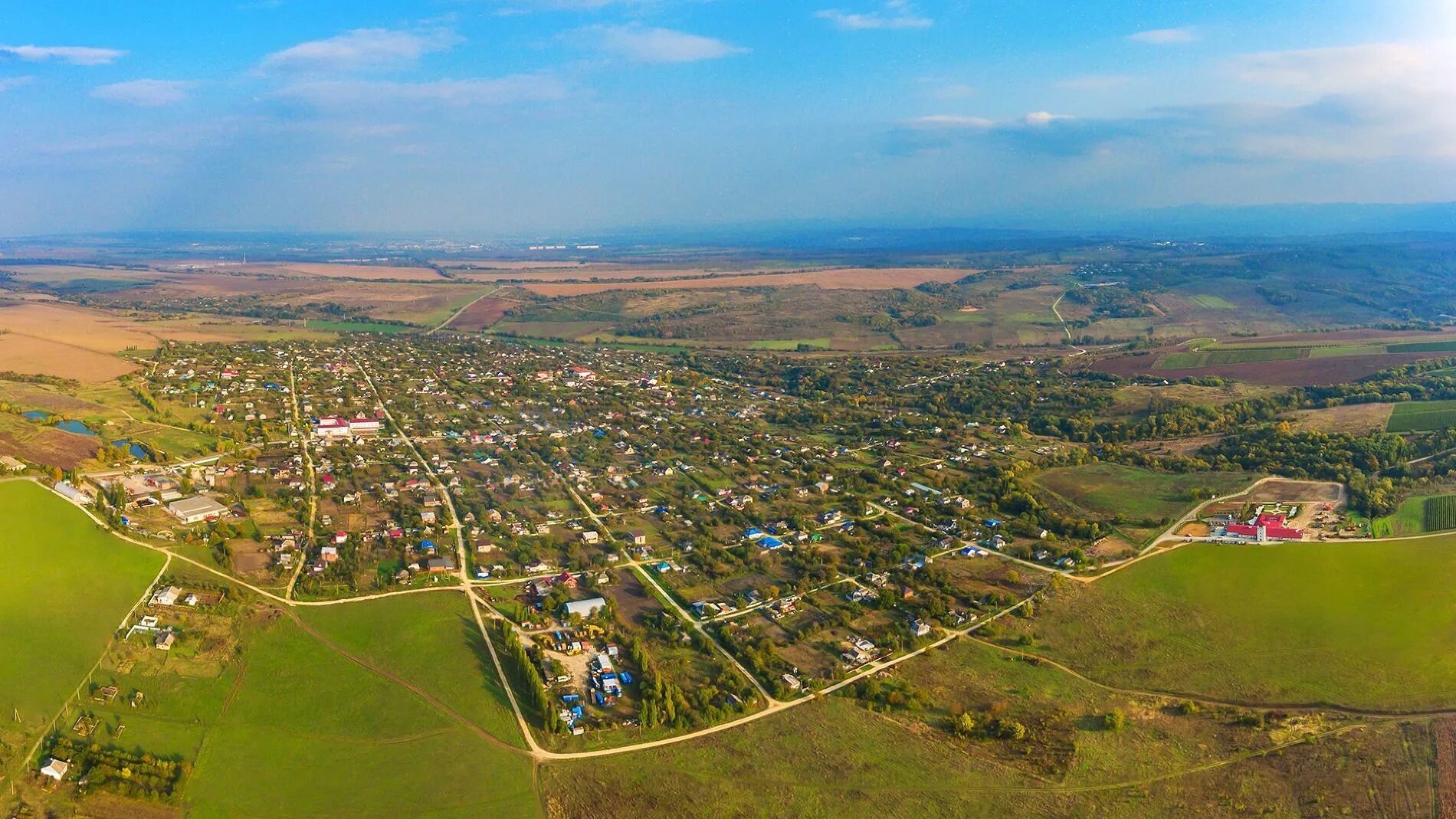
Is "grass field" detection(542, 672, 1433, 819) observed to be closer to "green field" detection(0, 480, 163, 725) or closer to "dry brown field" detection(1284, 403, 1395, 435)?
"green field" detection(0, 480, 163, 725)

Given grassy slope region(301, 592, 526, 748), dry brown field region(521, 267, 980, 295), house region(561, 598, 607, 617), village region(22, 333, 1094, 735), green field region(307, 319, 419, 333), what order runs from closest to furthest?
grassy slope region(301, 592, 526, 748) < village region(22, 333, 1094, 735) < house region(561, 598, 607, 617) < green field region(307, 319, 419, 333) < dry brown field region(521, 267, 980, 295)

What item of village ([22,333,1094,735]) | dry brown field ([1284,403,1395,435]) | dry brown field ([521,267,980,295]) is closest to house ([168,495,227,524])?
village ([22,333,1094,735])

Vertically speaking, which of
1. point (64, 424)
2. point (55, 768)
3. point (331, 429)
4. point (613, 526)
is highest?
point (64, 424)

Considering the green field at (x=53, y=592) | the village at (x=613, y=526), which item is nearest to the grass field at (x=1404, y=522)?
the village at (x=613, y=526)

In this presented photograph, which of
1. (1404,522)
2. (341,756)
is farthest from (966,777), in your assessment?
(1404,522)

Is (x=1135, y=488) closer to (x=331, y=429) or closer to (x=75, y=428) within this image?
(x=331, y=429)

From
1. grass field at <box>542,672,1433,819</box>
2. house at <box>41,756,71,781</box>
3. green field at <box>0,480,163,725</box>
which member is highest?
green field at <box>0,480,163,725</box>
